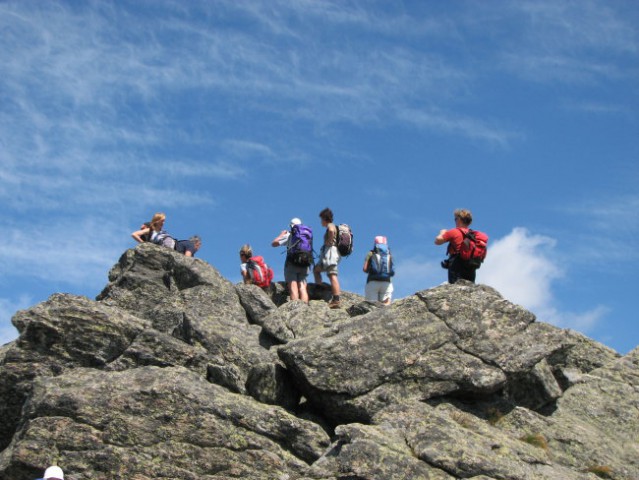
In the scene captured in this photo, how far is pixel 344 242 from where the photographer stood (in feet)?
112

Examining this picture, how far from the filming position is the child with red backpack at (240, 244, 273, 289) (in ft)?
115

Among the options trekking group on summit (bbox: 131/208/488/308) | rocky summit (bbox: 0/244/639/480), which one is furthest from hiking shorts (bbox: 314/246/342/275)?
rocky summit (bbox: 0/244/639/480)

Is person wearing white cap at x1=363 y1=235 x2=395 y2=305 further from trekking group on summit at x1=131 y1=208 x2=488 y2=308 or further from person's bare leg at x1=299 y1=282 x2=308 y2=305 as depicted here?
person's bare leg at x1=299 y1=282 x2=308 y2=305

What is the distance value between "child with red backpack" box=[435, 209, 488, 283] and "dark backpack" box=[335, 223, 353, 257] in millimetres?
6031

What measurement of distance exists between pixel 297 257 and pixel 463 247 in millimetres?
7421

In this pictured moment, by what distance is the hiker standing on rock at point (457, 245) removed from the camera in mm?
28188

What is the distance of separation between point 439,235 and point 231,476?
37.0 ft

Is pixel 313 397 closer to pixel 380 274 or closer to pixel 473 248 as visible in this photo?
pixel 473 248

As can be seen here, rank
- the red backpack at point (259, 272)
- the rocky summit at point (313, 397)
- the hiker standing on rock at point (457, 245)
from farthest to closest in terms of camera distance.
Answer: the red backpack at point (259, 272) < the hiker standing on rock at point (457, 245) < the rocky summit at point (313, 397)

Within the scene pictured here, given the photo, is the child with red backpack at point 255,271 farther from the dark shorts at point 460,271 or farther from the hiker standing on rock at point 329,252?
the dark shorts at point 460,271

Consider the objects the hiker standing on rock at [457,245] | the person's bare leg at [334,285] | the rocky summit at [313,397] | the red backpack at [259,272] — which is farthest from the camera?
the red backpack at [259,272]

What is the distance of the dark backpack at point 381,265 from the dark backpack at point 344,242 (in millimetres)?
1079

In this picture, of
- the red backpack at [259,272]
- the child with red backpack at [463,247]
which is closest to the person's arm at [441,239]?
the child with red backpack at [463,247]

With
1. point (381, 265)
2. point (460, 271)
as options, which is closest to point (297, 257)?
point (381, 265)
